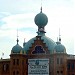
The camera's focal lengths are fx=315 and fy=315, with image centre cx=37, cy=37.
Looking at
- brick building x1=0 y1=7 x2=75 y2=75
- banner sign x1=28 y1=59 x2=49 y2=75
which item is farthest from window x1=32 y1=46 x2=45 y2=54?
banner sign x1=28 y1=59 x2=49 y2=75

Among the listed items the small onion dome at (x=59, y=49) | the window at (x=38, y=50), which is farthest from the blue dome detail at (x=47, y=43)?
the small onion dome at (x=59, y=49)

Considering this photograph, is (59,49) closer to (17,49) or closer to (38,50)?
(38,50)

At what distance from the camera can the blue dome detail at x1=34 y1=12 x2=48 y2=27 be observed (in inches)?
3184

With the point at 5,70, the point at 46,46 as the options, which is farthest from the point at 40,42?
the point at 5,70

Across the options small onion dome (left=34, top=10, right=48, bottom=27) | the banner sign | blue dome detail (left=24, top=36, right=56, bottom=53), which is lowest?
the banner sign

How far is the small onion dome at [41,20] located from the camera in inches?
3184

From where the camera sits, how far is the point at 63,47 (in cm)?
7312

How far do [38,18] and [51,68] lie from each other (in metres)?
14.5

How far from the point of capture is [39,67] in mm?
73688

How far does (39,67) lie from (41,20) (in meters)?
13.5

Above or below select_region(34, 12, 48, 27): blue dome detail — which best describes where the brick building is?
below

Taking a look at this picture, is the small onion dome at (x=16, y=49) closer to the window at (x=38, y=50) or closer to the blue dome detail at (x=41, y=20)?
the window at (x=38, y=50)

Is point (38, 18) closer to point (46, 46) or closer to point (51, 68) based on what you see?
point (46, 46)

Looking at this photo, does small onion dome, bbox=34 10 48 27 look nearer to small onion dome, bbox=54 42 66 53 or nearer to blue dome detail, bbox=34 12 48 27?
blue dome detail, bbox=34 12 48 27
